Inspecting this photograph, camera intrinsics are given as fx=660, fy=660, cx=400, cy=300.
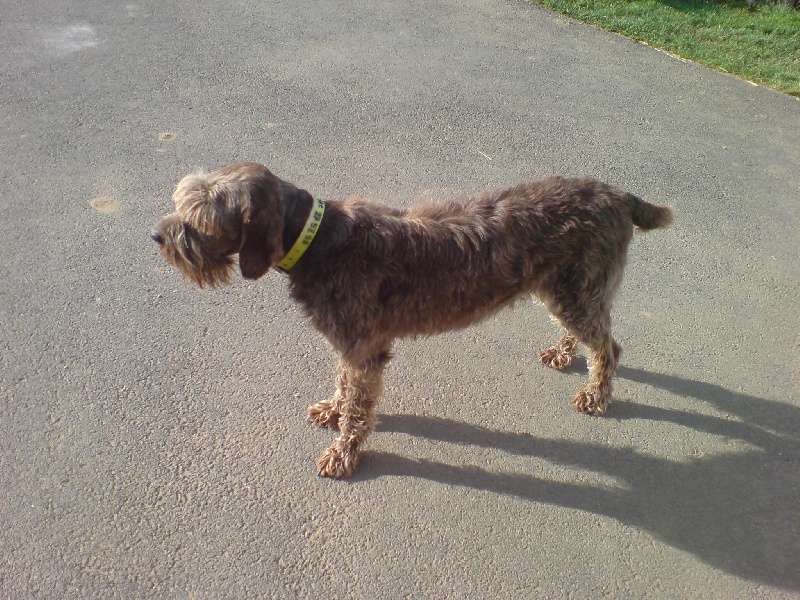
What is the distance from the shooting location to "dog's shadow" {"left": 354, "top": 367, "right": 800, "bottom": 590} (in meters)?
3.55

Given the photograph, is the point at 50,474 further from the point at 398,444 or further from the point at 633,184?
the point at 633,184

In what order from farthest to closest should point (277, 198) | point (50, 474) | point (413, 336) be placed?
point (413, 336) → point (50, 474) → point (277, 198)

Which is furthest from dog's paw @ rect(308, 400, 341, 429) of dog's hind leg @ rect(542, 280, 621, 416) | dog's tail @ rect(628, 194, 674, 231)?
dog's tail @ rect(628, 194, 674, 231)

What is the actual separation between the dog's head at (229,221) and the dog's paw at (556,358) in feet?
7.05

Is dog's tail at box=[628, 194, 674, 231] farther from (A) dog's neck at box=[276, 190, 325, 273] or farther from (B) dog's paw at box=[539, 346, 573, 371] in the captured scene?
(A) dog's neck at box=[276, 190, 325, 273]

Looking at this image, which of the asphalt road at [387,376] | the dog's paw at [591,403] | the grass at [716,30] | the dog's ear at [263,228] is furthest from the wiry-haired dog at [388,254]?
the grass at [716,30]

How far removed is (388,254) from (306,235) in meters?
0.43

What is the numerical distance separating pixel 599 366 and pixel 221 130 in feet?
13.9

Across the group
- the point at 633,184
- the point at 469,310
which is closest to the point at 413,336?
the point at 469,310

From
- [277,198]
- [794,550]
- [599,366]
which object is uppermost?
[277,198]

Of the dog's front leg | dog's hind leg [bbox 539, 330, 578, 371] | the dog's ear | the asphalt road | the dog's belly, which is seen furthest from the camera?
dog's hind leg [bbox 539, 330, 578, 371]

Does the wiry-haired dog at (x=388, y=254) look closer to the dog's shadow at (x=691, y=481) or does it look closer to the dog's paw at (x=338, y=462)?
the dog's paw at (x=338, y=462)

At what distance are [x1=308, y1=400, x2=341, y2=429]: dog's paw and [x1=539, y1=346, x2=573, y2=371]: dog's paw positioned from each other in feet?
4.98

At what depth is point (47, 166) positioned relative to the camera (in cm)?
569
